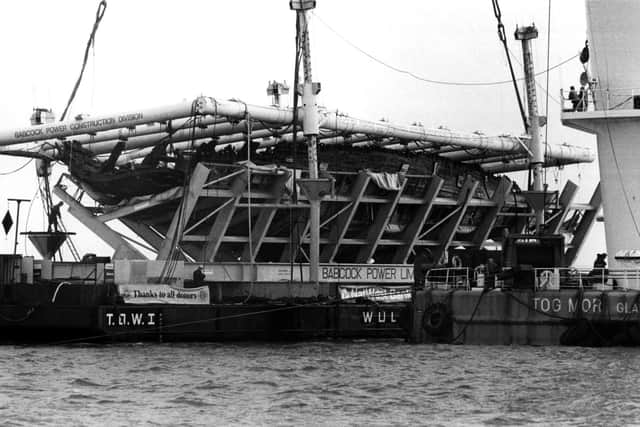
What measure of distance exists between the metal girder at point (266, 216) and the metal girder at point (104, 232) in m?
6.45

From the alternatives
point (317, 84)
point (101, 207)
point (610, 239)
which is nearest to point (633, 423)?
point (610, 239)

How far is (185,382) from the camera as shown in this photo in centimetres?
5075

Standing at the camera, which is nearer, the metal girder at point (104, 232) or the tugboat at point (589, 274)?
the tugboat at point (589, 274)

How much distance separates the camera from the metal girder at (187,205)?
284 ft

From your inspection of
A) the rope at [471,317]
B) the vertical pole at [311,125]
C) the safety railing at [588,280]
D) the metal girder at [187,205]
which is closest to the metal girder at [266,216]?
the vertical pole at [311,125]

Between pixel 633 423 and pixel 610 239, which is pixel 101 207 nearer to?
pixel 610 239

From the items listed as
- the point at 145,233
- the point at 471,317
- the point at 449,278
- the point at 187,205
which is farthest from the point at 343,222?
the point at 471,317

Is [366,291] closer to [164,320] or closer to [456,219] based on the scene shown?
[164,320]

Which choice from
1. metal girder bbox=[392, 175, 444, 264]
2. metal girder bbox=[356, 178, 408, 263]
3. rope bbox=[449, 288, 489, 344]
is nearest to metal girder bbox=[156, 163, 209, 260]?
metal girder bbox=[356, 178, 408, 263]

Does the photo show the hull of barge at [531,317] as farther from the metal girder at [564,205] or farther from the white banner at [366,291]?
the metal girder at [564,205]

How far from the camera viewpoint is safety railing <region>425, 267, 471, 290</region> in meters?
69.4

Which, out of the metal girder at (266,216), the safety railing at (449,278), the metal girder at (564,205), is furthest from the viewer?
the metal girder at (564,205)

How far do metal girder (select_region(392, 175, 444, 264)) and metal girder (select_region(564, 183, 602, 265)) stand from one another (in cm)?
1632

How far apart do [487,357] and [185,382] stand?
44.0 feet
